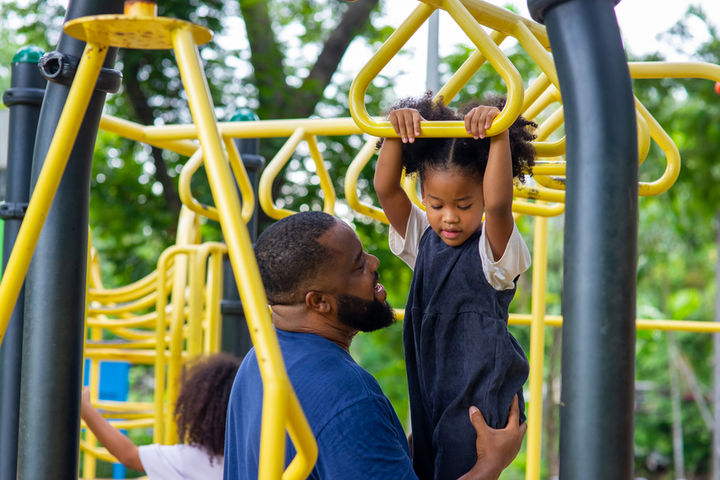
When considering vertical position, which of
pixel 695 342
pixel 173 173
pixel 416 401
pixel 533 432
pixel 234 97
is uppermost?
pixel 234 97

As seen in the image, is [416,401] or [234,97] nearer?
[416,401]

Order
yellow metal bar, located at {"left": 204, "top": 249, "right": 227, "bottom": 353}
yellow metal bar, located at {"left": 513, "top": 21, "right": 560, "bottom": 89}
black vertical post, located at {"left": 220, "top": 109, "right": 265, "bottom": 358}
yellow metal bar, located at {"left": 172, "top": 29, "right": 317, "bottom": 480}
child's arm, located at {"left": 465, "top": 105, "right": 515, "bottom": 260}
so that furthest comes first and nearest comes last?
black vertical post, located at {"left": 220, "top": 109, "right": 265, "bottom": 358} < yellow metal bar, located at {"left": 204, "top": 249, "right": 227, "bottom": 353} < child's arm, located at {"left": 465, "top": 105, "right": 515, "bottom": 260} < yellow metal bar, located at {"left": 513, "top": 21, "right": 560, "bottom": 89} < yellow metal bar, located at {"left": 172, "top": 29, "right": 317, "bottom": 480}

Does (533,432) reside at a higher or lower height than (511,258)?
lower

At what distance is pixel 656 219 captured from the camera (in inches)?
609

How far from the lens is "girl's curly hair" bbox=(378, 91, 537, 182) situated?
1452 mm

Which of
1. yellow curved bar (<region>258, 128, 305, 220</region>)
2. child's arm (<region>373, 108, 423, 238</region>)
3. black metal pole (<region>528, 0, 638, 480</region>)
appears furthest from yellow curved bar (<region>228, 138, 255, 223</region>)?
black metal pole (<region>528, 0, 638, 480</region>)

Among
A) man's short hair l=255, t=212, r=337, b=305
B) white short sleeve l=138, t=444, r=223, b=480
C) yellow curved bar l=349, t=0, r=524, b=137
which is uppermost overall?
yellow curved bar l=349, t=0, r=524, b=137

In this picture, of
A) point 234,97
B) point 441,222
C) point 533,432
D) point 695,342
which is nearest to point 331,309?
point 441,222

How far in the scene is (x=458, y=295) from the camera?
153cm

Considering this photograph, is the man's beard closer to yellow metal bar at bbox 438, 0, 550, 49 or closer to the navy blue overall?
the navy blue overall

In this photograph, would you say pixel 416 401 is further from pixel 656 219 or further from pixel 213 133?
pixel 656 219

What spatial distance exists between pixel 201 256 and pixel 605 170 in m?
2.38

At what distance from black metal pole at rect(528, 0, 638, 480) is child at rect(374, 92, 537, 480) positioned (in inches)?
19.0

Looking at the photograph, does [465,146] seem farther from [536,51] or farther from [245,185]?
[245,185]
